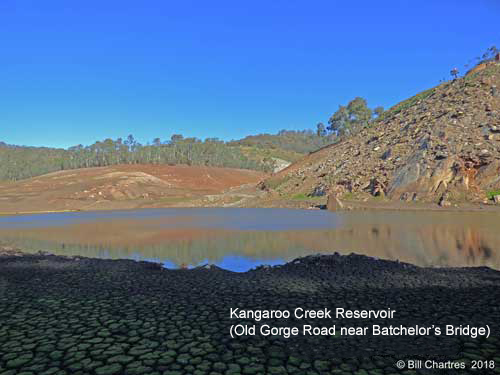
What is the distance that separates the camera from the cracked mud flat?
8188mm

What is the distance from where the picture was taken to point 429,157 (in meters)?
69.0

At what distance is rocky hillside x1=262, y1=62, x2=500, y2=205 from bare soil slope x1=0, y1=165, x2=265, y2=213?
3556 centimetres

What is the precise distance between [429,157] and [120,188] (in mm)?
88525

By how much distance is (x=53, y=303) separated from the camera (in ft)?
42.6

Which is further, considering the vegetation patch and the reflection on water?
the vegetation patch

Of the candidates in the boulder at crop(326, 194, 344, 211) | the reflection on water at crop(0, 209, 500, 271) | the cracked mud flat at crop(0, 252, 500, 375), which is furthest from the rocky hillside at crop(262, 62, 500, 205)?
the cracked mud flat at crop(0, 252, 500, 375)

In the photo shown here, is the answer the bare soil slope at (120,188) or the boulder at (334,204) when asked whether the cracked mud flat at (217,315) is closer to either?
the boulder at (334,204)

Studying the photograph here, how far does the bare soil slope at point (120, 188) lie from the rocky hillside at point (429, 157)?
35.6 meters

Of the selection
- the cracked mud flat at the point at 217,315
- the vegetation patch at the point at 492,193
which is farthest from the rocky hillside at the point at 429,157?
the cracked mud flat at the point at 217,315

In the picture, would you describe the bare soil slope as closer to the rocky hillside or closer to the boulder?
the rocky hillside

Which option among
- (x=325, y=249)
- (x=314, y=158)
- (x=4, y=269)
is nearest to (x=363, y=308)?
(x=325, y=249)

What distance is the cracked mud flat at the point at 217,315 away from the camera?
819 cm

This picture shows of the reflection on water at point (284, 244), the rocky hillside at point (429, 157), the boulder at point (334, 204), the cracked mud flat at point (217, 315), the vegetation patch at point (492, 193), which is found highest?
the rocky hillside at point (429, 157)

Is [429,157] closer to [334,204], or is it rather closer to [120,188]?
[334,204]
